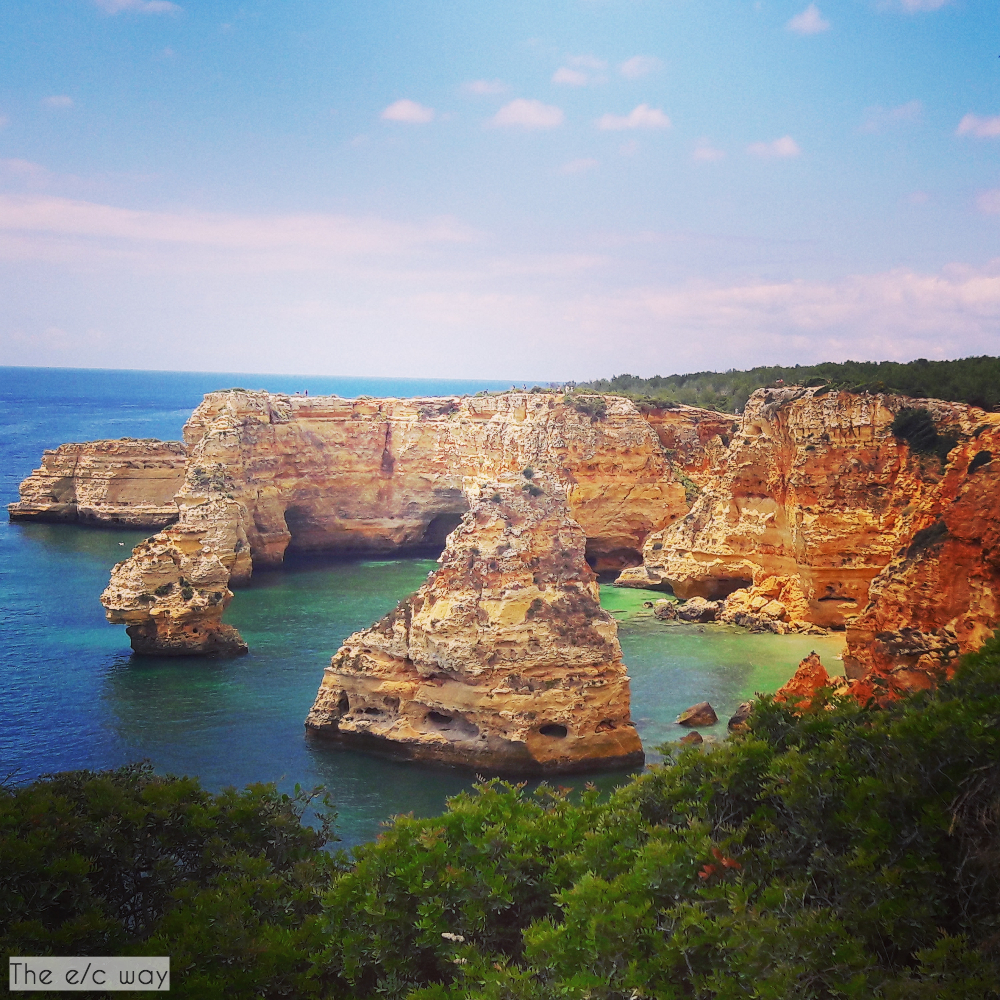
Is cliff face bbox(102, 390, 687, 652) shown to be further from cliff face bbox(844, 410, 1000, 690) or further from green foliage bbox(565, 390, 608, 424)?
cliff face bbox(844, 410, 1000, 690)

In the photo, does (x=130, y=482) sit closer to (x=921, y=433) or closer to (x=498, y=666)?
(x=498, y=666)

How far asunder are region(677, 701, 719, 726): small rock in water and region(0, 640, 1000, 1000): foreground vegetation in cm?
1321

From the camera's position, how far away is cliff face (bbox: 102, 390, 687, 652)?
48.2 metres

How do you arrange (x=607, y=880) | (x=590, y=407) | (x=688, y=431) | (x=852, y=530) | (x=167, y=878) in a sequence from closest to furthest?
(x=607, y=880) → (x=167, y=878) → (x=852, y=530) → (x=590, y=407) → (x=688, y=431)

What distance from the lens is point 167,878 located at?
12.6m

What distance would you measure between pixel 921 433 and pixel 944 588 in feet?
48.0

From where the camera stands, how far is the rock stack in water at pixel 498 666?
78.3 feet

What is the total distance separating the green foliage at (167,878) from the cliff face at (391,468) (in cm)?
2660

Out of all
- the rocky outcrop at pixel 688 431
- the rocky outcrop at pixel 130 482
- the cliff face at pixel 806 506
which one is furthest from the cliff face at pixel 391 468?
the rocky outcrop at pixel 130 482

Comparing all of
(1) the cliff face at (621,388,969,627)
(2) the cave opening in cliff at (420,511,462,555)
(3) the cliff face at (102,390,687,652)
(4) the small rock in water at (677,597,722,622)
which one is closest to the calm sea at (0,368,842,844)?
(4) the small rock in water at (677,597,722,622)

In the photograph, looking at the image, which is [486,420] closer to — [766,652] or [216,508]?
[216,508]

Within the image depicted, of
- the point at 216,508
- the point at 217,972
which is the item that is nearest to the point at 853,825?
the point at 217,972

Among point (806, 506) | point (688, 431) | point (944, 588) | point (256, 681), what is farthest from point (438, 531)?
point (944, 588)

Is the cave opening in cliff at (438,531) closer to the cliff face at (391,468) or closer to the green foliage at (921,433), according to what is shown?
the cliff face at (391,468)
